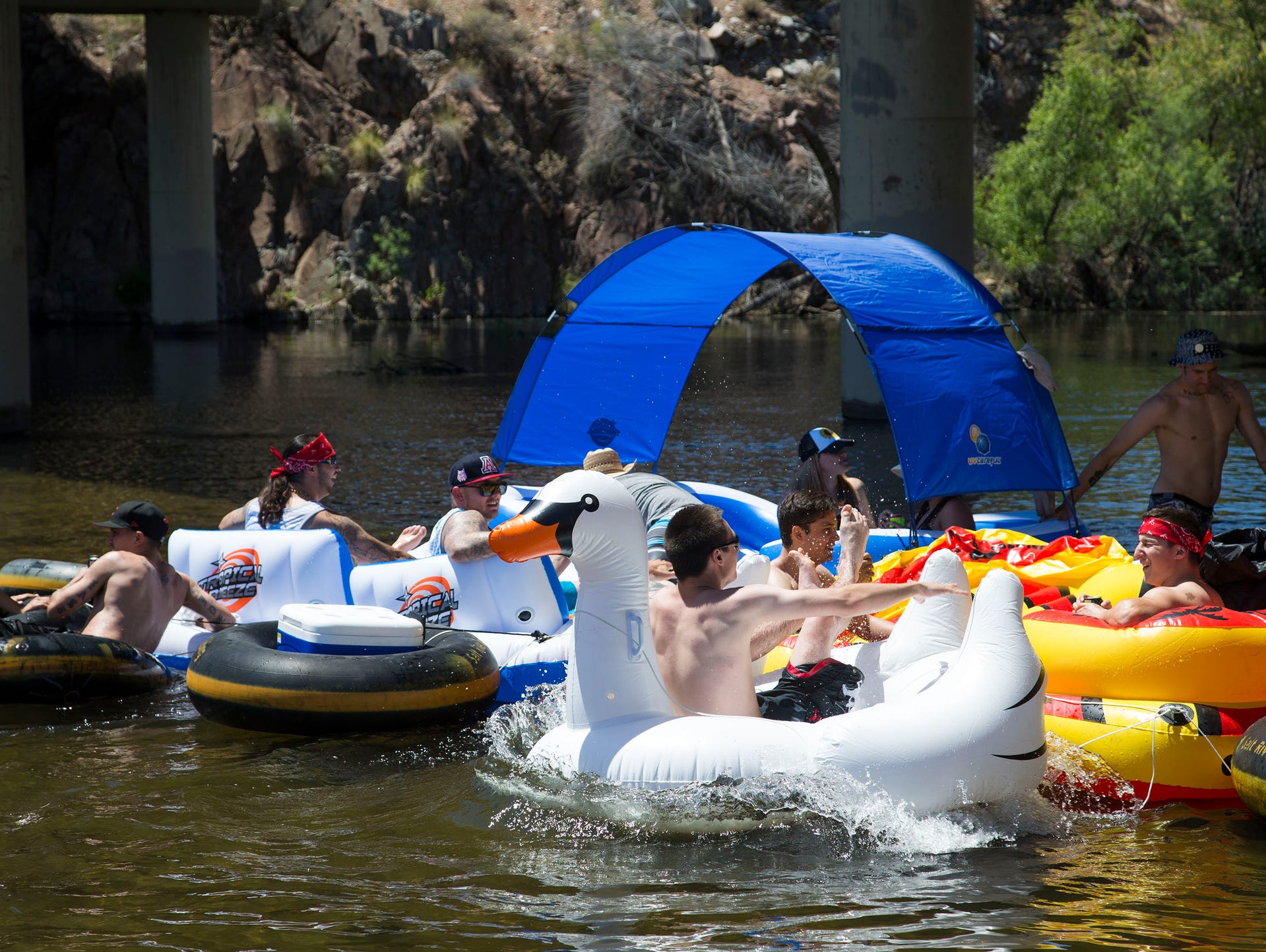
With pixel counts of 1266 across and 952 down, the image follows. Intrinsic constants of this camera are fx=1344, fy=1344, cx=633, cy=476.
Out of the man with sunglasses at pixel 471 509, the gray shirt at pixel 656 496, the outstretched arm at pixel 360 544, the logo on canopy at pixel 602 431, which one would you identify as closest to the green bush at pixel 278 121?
the logo on canopy at pixel 602 431

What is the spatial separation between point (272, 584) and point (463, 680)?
5.35ft

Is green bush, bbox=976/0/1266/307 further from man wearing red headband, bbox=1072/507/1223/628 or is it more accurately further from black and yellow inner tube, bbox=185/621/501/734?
black and yellow inner tube, bbox=185/621/501/734

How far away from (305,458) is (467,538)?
128 centimetres

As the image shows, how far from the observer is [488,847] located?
489cm

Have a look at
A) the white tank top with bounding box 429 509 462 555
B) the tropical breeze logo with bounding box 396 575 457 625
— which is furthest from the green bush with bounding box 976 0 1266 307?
the tropical breeze logo with bounding box 396 575 457 625

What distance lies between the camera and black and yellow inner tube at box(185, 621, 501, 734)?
19.9 ft

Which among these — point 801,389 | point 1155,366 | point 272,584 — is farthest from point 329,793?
point 1155,366

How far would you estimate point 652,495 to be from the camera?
8.28 metres

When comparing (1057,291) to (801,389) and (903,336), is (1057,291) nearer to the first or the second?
(801,389)

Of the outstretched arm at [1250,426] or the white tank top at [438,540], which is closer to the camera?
the white tank top at [438,540]

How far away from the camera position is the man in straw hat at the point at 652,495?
7973 millimetres

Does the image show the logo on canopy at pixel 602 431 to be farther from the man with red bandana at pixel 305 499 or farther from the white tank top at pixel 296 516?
the white tank top at pixel 296 516

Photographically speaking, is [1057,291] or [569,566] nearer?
[569,566]

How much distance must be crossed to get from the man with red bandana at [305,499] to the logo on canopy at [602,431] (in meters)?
3.28
